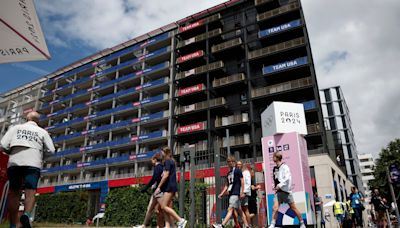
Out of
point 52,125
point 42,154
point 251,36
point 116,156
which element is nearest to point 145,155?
point 116,156

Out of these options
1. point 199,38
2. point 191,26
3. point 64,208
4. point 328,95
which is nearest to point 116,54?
point 191,26

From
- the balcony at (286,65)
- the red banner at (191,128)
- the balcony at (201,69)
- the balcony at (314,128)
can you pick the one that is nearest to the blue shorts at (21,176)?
the balcony at (314,128)

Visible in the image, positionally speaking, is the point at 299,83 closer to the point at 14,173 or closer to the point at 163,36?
the point at 163,36

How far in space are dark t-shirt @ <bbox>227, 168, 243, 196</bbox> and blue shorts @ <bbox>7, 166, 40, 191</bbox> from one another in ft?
15.1

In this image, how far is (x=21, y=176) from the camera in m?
4.35

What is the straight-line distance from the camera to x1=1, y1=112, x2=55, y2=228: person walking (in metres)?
4.28

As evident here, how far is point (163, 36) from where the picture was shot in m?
40.1

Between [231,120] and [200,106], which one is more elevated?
[200,106]

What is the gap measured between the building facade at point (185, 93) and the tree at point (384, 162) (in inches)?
230

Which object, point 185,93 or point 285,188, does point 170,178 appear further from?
point 185,93

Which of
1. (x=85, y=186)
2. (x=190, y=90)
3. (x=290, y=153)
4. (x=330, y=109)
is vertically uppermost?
(x=330, y=109)

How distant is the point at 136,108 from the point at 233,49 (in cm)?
1529

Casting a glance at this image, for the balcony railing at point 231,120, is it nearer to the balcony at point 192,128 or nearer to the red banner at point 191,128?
the balcony at point 192,128

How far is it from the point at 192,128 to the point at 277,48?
12592mm
